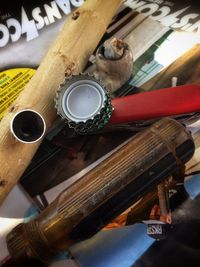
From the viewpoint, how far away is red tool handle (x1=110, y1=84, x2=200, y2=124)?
1.95ft

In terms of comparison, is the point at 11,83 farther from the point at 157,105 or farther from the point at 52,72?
the point at 157,105

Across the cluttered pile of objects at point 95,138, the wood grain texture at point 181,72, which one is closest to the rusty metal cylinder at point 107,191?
the cluttered pile of objects at point 95,138

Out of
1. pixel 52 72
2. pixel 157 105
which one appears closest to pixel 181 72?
pixel 157 105

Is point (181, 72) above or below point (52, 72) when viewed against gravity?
below

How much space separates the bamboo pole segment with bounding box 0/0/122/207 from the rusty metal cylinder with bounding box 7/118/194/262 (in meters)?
0.07

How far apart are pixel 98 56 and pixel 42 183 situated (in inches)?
8.3

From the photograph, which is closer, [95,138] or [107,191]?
[107,191]

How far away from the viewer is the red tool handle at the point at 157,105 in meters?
0.59

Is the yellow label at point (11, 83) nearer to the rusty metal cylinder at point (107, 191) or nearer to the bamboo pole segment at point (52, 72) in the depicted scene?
the bamboo pole segment at point (52, 72)

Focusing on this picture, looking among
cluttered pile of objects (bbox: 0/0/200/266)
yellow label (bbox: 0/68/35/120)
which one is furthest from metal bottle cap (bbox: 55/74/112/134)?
yellow label (bbox: 0/68/35/120)

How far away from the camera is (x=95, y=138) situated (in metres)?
0.63

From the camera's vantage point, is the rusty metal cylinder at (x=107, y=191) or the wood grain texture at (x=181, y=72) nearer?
the rusty metal cylinder at (x=107, y=191)

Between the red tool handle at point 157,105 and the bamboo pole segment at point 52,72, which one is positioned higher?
the bamboo pole segment at point 52,72

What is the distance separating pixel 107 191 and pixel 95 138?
0.13 m
